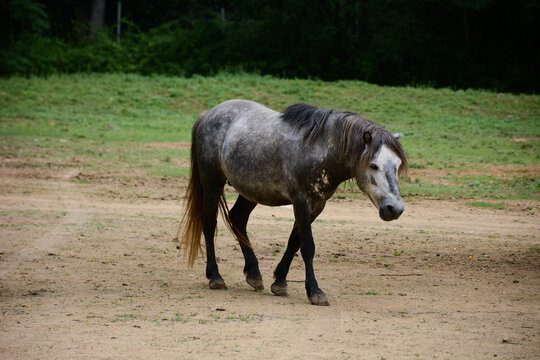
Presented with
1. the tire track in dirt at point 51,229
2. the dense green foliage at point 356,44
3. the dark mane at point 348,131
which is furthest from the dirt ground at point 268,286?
the dense green foliage at point 356,44

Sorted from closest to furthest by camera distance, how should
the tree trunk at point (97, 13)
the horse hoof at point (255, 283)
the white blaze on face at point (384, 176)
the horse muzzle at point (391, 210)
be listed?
the horse muzzle at point (391, 210)
the white blaze on face at point (384, 176)
the horse hoof at point (255, 283)
the tree trunk at point (97, 13)

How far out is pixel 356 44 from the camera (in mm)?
33688

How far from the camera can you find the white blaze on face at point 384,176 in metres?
6.09

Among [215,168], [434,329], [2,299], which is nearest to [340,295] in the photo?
[434,329]

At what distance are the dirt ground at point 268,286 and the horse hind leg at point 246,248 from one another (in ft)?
0.54

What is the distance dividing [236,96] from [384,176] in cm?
1800

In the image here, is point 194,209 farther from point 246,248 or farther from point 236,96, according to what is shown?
point 236,96

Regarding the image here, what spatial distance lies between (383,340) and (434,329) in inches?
23.1

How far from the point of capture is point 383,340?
537cm

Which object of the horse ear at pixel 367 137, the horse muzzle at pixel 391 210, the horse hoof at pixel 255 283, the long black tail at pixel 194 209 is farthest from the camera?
the long black tail at pixel 194 209

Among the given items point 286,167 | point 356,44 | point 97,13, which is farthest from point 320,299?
point 97,13

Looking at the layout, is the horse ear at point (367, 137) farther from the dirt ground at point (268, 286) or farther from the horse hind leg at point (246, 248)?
the horse hind leg at point (246, 248)

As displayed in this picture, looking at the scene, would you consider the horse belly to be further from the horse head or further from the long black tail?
the horse head

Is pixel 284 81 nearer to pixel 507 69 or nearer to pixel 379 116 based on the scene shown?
pixel 379 116
